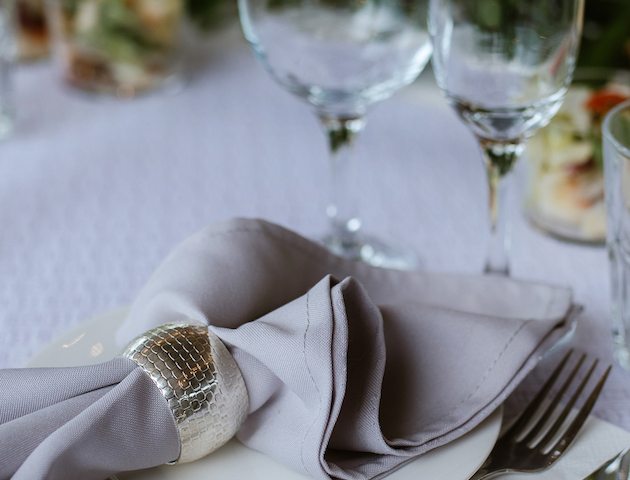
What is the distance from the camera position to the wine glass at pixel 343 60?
1.22 ft

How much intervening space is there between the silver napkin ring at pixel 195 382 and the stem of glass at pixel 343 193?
198 millimetres

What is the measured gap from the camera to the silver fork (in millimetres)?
228

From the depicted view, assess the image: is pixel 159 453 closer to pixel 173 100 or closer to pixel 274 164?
pixel 274 164

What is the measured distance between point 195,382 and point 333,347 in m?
0.05

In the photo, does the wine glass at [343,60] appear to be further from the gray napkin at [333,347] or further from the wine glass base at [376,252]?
the gray napkin at [333,347]

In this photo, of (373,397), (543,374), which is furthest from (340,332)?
(543,374)

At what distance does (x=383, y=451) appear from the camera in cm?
21

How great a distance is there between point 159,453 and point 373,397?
7 centimetres

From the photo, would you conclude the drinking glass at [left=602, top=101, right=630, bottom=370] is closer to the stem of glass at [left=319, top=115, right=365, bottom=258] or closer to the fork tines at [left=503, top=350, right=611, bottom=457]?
the fork tines at [left=503, top=350, right=611, bottom=457]


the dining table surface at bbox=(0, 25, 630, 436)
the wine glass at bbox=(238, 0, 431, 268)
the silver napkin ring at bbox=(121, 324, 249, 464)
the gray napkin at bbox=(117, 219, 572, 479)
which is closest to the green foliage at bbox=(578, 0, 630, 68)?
the dining table surface at bbox=(0, 25, 630, 436)

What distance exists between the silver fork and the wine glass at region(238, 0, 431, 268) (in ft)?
0.51

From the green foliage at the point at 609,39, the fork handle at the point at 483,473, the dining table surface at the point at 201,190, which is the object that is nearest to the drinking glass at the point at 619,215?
the dining table surface at the point at 201,190

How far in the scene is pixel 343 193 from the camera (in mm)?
409

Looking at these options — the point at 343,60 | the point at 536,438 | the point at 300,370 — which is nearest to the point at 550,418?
the point at 536,438
